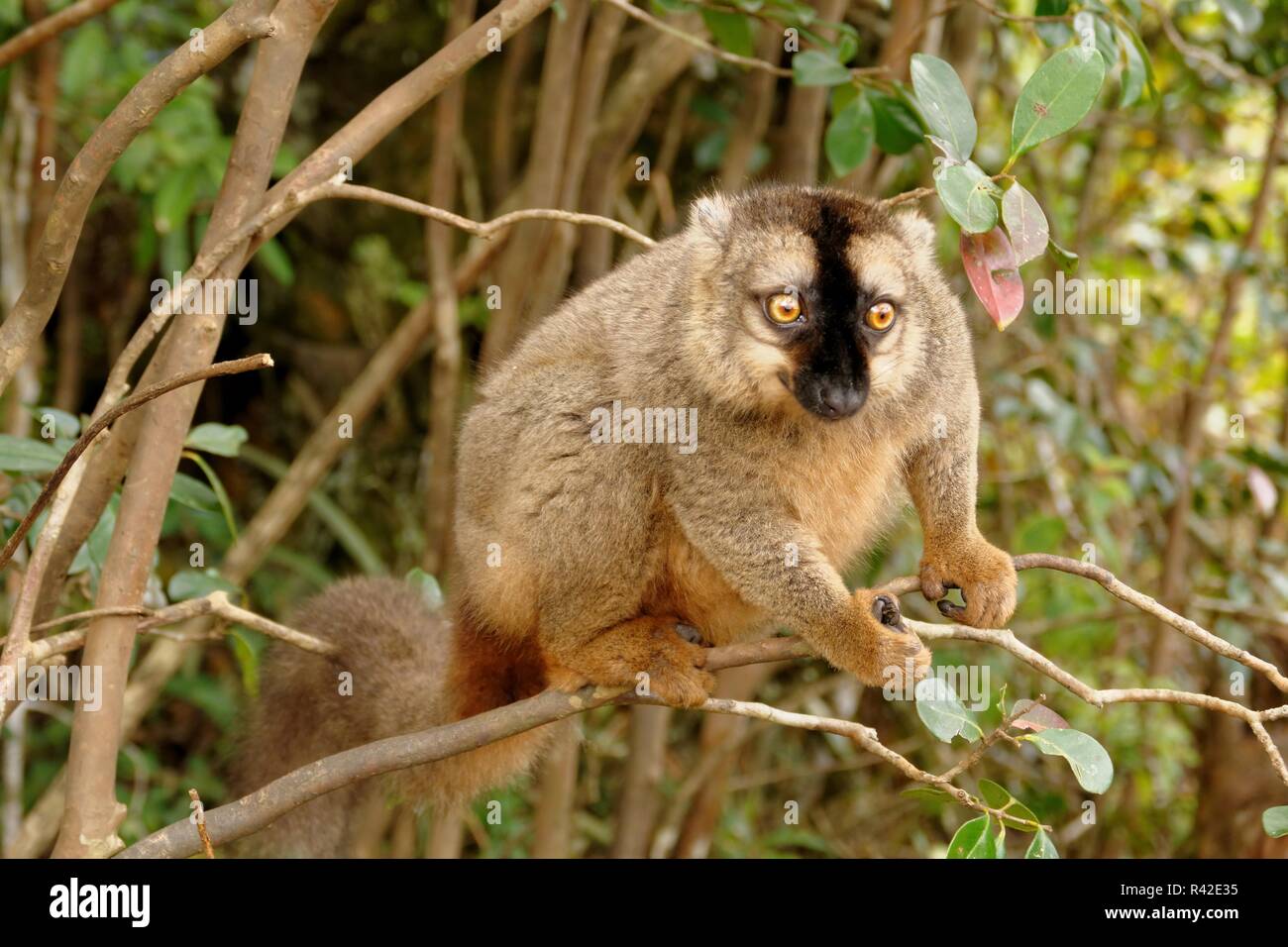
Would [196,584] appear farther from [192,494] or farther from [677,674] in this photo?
[677,674]

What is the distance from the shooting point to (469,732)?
124 inches

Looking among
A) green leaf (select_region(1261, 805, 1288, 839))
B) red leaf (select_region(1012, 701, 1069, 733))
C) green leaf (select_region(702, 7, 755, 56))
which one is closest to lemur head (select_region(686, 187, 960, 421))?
green leaf (select_region(702, 7, 755, 56))

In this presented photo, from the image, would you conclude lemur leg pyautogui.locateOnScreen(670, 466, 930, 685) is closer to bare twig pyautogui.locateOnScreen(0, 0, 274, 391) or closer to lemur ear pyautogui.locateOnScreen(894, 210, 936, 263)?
lemur ear pyautogui.locateOnScreen(894, 210, 936, 263)

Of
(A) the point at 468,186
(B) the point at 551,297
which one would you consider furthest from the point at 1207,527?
(A) the point at 468,186

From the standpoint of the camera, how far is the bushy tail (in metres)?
4.15

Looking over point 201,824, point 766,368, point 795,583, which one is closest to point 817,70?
point 766,368

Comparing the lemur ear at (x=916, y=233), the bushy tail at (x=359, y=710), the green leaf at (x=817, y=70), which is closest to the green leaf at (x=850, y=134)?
the green leaf at (x=817, y=70)

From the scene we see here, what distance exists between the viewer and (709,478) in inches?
144

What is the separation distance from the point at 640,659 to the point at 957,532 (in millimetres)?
990

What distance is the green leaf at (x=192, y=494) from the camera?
12.9 ft

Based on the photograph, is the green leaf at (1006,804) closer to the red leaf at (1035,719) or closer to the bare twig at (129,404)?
the red leaf at (1035,719)

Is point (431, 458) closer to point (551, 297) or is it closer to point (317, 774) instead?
point (551, 297)

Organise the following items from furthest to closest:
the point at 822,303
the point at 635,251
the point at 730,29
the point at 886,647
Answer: the point at 635,251, the point at 730,29, the point at 822,303, the point at 886,647

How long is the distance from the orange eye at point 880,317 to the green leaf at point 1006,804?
1.26 meters
